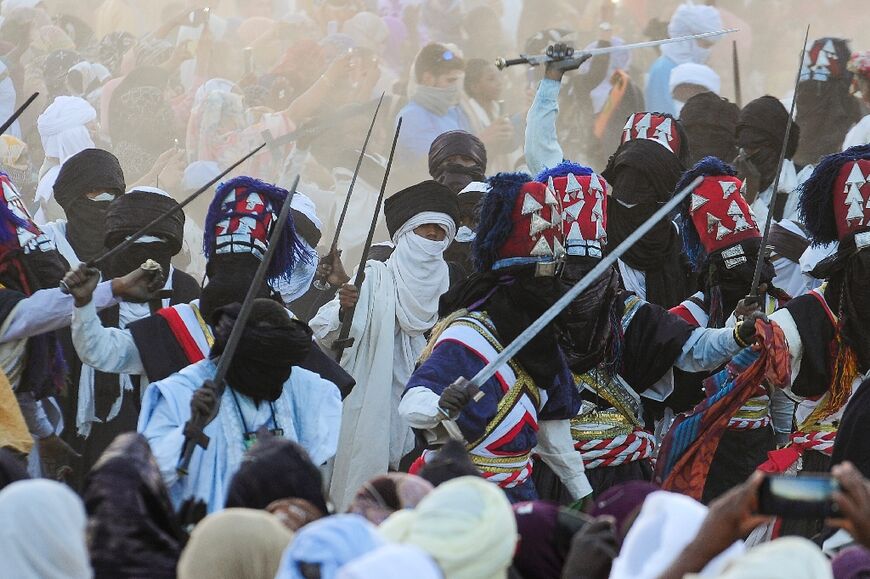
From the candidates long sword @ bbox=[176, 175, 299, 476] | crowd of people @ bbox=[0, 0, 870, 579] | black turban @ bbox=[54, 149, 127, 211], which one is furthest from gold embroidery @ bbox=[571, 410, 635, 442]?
black turban @ bbox=[54, 149, 127, 211]

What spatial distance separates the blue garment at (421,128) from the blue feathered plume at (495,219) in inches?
291

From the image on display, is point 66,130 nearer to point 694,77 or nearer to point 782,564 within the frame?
point 694,77

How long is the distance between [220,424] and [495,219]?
1579 millimetres

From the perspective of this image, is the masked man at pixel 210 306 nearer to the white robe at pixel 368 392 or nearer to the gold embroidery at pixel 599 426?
the gold embroidery at pixel 599 426

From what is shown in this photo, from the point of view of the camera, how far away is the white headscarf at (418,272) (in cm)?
923

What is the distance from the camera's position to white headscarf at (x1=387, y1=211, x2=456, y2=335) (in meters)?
9.23

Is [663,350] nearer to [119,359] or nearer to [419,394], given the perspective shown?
[419,394]

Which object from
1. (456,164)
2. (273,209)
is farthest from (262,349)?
(456,164)

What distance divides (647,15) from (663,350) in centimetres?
1214

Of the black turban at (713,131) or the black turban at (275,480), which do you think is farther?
the black turban at (713,131)

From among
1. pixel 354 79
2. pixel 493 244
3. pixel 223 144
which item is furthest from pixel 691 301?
pixel 354 79

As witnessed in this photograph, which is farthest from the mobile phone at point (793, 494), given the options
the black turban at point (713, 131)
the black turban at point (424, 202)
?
the black turban at point (713, 131)

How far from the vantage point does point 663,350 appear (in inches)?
300

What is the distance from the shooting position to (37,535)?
404 cm
